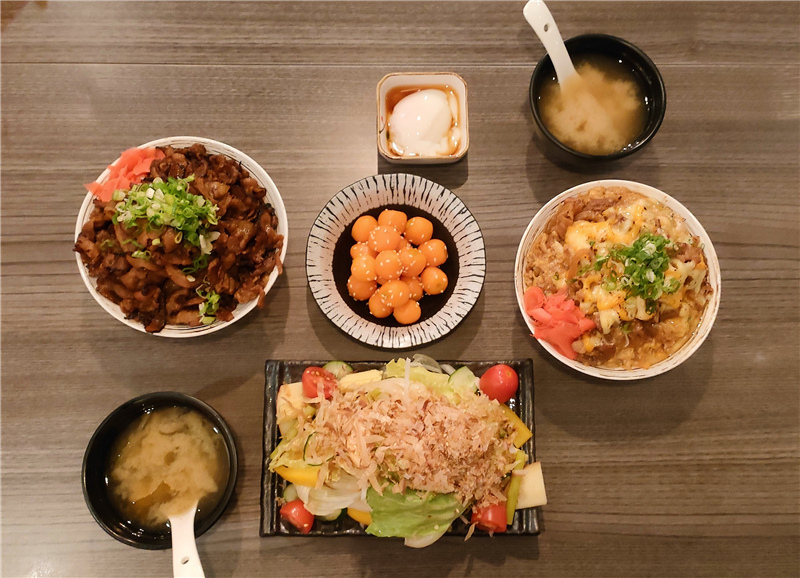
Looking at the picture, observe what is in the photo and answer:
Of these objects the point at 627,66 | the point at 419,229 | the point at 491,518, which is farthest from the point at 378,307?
the point at 627,66

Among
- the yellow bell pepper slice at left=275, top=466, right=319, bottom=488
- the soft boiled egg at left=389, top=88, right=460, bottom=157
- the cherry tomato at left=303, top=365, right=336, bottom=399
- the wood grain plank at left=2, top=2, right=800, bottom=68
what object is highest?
the wood grain plank at left=2, top=2, right=800, bottom=68

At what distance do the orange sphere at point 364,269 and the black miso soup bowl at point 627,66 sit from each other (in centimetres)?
81

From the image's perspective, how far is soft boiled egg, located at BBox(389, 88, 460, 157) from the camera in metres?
1.99

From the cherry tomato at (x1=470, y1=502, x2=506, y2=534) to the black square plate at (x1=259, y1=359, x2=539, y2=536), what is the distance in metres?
0.05

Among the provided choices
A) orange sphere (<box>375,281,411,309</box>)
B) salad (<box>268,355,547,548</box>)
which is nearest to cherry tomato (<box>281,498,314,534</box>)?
salad (<box>268,355,547,548</box>)

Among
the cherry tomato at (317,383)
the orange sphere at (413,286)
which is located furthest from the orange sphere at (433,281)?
the cherry tomato at (317,383)

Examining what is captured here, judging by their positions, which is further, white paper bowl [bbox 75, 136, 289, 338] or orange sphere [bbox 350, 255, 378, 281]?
orange sphere [bbox 350, 255, 378, 281]

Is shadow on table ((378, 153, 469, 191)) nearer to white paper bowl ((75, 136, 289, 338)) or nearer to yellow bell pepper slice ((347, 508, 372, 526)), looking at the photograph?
white paper bowl ((75, 136, 289, 338))

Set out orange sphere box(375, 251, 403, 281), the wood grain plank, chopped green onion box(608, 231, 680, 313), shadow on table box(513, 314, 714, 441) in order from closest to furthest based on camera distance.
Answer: chopped green onion box(608, 231, 680, 313) < orange sphere box(375, 251, 403, 281) < shadow on table box(513, 314, 714, 441) < the wood grain plank

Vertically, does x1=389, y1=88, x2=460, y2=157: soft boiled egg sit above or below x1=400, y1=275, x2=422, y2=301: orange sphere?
above

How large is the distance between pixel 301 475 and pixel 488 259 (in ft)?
3.56

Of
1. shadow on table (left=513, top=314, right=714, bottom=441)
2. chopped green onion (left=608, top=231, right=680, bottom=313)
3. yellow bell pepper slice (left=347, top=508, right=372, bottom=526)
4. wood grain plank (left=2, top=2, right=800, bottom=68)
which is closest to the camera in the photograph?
chopped green onion (left=608, top=231, right=680, bottom=313)

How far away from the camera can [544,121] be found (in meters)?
2.00

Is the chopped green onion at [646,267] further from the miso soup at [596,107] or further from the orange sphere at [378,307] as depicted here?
the orange sphere at [378,307]
